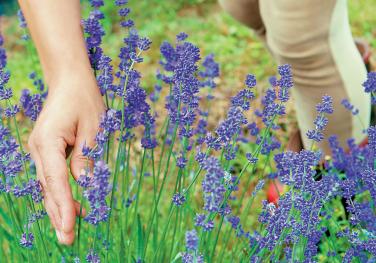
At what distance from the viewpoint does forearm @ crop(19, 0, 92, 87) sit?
1478 mm

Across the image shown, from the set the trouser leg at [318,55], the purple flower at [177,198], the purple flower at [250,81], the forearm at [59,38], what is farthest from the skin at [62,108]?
the trouser leg at [318,55]

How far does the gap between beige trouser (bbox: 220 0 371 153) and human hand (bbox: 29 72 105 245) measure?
91 centimetres

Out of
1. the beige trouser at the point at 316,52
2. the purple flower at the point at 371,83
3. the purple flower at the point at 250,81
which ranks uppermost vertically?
the purple flower at the point at 250,81

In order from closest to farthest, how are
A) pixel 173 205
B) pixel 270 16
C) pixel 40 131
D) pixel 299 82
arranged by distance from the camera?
pixel 40 131
pixel 173 205
pixel 270 16
pixel 299 82

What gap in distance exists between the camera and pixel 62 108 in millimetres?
1398

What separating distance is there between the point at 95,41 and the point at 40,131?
314mm

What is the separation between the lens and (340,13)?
2.24 metres

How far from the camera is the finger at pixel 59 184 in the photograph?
124cm

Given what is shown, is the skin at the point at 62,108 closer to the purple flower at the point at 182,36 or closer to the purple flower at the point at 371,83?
the purple flower at the point at 182,36

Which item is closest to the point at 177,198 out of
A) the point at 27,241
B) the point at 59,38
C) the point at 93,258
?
the point at 93,258

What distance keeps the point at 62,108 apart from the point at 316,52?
114 centimetres

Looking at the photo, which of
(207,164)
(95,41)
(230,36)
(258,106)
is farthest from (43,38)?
(230,36)

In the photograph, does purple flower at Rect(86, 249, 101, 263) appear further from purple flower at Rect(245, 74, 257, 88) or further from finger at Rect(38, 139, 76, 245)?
purple flower at Rect(245, 74, 257, 88)

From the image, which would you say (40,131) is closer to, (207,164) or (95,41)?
(95,41)
